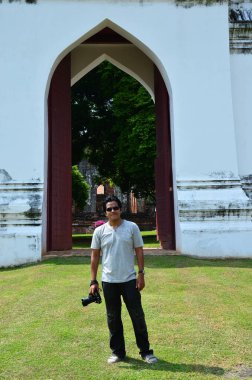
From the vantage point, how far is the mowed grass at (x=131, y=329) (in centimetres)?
332

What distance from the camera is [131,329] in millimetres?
4309

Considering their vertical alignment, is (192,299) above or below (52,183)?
below

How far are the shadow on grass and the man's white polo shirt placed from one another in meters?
0.61

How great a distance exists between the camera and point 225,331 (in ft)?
13.5

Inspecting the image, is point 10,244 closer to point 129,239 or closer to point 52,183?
point 52,183

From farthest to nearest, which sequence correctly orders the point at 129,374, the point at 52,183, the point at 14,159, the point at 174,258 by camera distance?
1. the point at 52,183
2. the point at 14,159
3. the point at 174,258
4. the point at 129,374

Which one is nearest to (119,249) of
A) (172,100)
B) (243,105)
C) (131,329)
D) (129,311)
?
(129,311)

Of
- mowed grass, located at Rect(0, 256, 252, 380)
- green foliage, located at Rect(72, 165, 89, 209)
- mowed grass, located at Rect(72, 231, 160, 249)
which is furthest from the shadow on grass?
green foliage, located at Rect(72, 165, 89, 209)

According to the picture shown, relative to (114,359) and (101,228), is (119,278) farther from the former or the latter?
(114,359)

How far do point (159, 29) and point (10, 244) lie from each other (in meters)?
5.11

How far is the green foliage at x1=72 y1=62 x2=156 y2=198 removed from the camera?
16.5 meters

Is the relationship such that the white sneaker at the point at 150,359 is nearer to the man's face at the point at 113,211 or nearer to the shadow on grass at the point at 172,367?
the shadow on grass at the point at 172,367

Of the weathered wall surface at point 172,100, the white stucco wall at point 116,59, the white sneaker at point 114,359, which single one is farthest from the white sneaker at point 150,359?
the white stucco wall at point 116,59

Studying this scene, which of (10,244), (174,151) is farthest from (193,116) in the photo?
(10,244)
